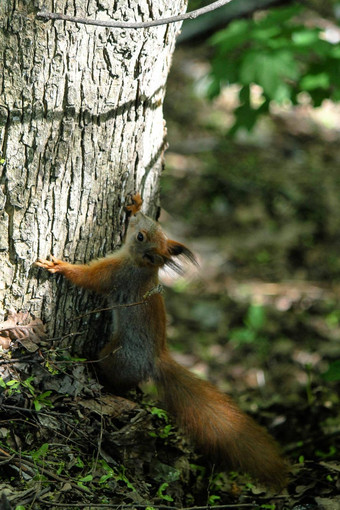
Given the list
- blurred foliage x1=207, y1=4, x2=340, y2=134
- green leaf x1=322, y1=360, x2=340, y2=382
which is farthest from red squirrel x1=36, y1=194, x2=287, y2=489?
blurred foliage x1=207, y1=4, x2=340, y2=134

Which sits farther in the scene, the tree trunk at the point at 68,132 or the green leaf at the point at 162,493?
the green leaf at the point at 162,493

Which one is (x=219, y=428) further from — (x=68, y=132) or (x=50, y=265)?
(x=68, y=132)

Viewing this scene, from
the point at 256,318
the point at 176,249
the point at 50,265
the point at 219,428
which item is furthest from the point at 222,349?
the point at 50,265

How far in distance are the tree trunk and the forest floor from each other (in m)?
0.40

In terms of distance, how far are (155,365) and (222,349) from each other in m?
2.03

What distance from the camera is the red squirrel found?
113 inches

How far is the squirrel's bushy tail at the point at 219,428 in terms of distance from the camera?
2.85 metres

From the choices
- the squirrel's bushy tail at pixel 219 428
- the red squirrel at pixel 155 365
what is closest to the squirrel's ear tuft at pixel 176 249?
the red squirrel at pixel 155 365

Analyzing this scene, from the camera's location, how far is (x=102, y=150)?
265 centimetres

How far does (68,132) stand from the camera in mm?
2494

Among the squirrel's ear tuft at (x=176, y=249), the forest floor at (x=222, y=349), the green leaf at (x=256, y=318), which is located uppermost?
the squirrel's ear tuft at (x=176, y=249)

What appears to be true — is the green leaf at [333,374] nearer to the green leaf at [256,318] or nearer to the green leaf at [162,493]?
the green leaf at [162,493]

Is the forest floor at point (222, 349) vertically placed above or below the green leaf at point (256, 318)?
above

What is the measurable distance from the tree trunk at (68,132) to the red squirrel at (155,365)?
0.17m
